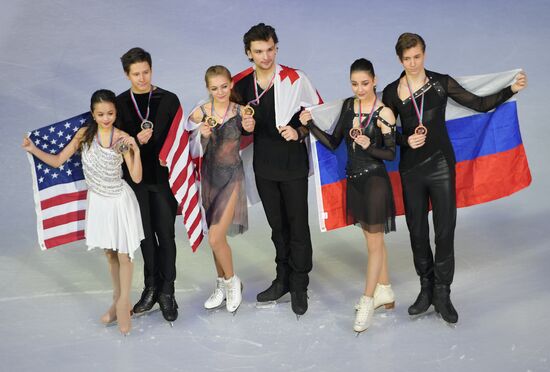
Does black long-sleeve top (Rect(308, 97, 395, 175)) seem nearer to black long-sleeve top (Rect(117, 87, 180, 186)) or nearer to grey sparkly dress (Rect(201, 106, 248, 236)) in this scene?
grey sparkly dress (Rect(201, 106, 248, 236))

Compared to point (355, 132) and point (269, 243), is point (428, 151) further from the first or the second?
point (269, 243)

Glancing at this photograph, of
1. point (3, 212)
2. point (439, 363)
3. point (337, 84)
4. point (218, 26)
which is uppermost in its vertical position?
point (218, 26)

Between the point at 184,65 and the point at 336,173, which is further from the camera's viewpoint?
the point at 184,65

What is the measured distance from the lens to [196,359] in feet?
21.6

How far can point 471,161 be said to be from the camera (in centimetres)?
712

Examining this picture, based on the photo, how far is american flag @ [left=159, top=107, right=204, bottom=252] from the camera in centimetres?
678

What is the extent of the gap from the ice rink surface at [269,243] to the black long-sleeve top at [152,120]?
1081 millimetres

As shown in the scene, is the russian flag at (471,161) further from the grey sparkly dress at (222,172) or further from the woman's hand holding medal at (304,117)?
the grey sparkly dress at (222,172)

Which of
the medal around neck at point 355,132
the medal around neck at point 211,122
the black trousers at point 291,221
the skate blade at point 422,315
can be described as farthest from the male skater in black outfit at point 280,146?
the skate blade at point 422,315

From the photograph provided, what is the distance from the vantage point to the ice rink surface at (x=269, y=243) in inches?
261

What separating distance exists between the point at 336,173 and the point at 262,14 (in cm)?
546

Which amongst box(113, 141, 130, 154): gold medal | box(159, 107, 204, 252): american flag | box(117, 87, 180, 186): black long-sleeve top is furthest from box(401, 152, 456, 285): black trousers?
box(113, 141, 130, 154): gold medal

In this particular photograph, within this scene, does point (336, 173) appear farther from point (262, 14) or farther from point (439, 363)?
point (262, 14)

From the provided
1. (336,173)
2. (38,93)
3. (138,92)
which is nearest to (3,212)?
(38,93)
